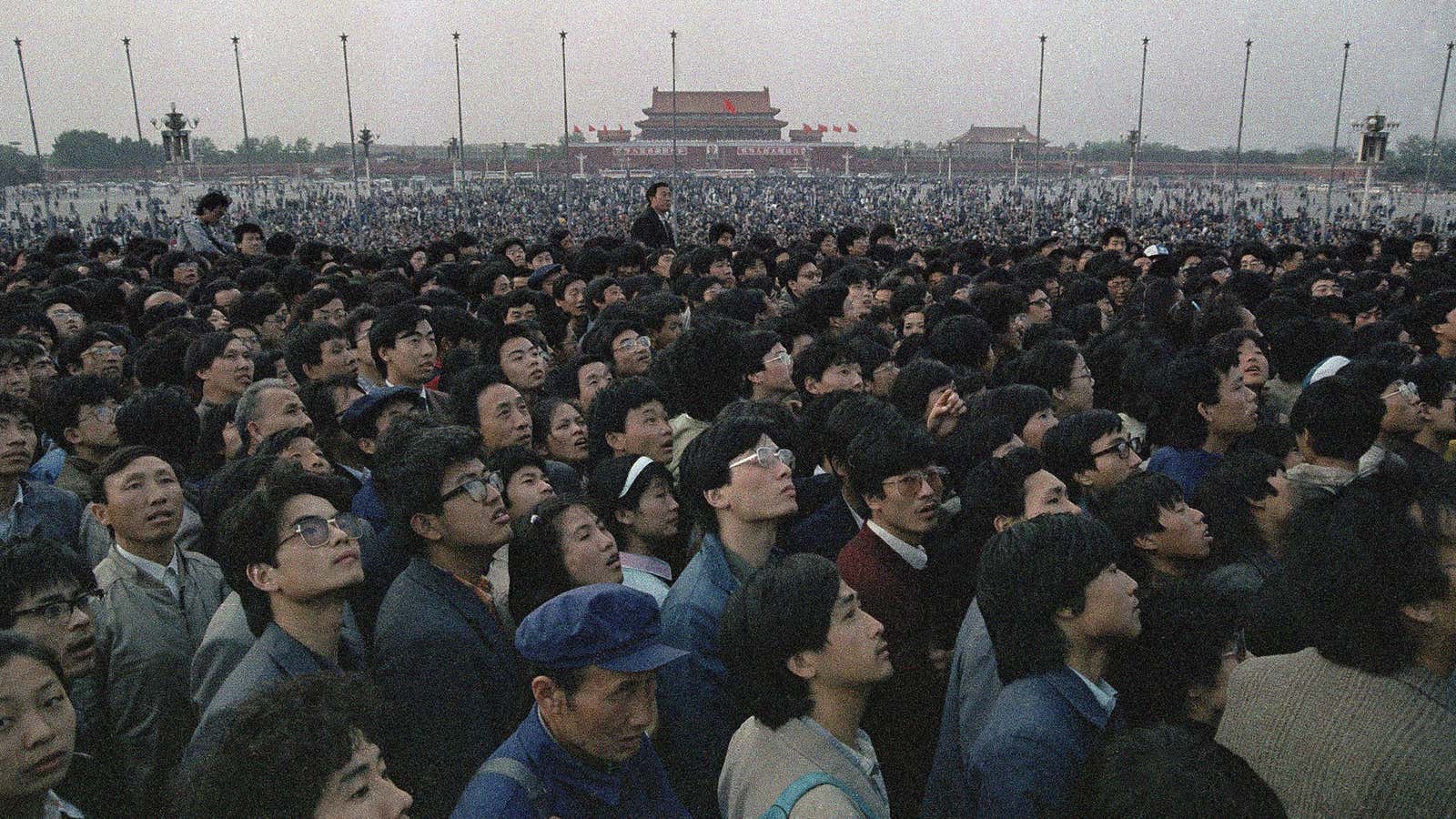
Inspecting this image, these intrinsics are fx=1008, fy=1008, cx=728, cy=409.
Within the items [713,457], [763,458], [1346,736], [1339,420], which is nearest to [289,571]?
[713,457]

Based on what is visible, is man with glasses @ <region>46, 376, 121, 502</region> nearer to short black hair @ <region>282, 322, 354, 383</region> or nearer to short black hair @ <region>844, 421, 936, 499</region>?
short black hair @ <region>282, 322, 354, 383</region>

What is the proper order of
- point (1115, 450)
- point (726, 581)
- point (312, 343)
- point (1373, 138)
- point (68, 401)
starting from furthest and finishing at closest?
1. point (1373, 138)
2. point (312, 343)
3. point (68, 401)
4. point (1115, 450)
5. point (726, 581)

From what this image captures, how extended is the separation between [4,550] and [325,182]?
6555 centimetres

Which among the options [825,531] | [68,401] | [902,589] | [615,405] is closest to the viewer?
[902,589]

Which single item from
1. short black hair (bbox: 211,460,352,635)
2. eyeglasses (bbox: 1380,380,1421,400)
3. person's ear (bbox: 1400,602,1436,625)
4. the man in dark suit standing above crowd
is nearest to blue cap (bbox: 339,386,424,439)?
short black hair (bbox: 211,460,352,635)

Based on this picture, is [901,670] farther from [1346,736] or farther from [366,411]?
[366,411]

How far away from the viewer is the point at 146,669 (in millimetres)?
2762

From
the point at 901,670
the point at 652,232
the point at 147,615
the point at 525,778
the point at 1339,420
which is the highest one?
the point at 652,232

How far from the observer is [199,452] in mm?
4066

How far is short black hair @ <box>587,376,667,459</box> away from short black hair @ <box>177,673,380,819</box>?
7.13ft

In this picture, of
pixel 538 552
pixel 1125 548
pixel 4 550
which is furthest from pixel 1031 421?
pixel 4 550

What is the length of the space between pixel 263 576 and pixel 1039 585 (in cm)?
183

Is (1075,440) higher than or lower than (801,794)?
higher

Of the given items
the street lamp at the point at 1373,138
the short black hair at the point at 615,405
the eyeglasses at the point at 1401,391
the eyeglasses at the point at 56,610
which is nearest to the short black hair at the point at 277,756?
the eyeglasses at the point at 56,610
